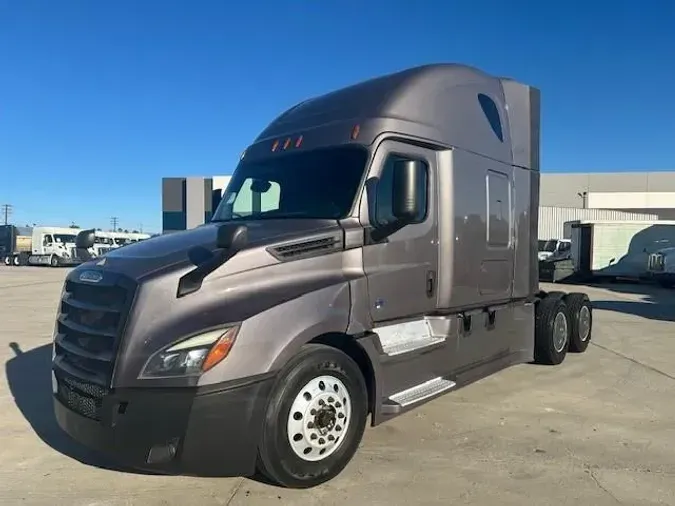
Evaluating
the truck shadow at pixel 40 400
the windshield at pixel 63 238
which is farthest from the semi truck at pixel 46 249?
the truck shadow at pixel 40 400

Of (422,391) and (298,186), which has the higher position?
(298,186)

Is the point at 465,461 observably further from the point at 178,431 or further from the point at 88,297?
the point at 88,297

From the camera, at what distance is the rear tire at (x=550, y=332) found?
771 cm

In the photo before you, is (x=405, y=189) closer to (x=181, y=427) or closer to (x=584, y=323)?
(x=181, y=427)

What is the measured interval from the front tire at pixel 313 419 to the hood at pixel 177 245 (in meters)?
0.87

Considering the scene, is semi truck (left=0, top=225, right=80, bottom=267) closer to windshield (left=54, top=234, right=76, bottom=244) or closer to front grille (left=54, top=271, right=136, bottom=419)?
windshield (left=54, top=234, right=76, bottom=244)

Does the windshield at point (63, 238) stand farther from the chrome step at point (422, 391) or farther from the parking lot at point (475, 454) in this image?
the chrome step at point (422, 391)

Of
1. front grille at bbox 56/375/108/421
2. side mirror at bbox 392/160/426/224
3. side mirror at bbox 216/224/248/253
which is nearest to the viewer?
front grille at bbox 56/375/108/421

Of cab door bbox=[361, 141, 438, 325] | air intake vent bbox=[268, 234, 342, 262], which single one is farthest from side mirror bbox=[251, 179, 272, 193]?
air intake vent bbox=[268, 234, 342, 262]

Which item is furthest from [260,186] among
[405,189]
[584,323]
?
[584,323]

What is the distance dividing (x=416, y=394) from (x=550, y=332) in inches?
139

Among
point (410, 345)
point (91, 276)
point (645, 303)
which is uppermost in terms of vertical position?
A: point (91, 276)

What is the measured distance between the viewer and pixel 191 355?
359 cm

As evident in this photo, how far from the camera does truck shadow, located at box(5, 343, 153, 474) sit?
187 inches
